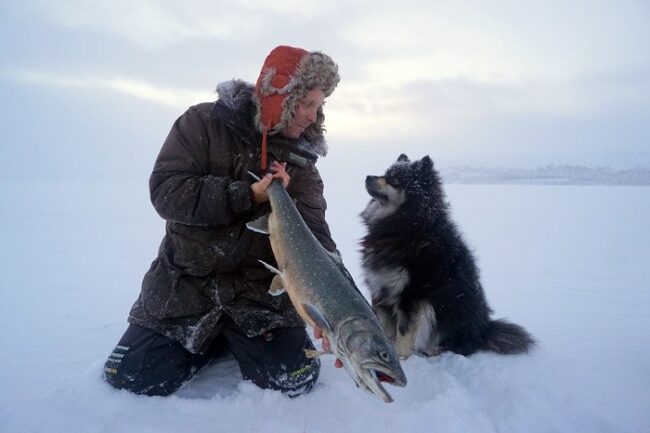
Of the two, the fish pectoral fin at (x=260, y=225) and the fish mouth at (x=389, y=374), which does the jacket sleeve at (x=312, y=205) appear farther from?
the fish mouth at (x=389, y=374)

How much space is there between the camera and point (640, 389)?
2732mm

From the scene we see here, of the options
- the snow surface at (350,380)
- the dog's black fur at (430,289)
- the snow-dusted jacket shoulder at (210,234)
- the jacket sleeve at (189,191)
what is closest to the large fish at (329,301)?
the jacket sleeve at (189,191)

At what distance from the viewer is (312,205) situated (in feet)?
10.5

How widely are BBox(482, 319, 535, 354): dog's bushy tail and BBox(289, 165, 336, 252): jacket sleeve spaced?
1543 mm

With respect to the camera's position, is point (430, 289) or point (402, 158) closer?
point (430, 289)

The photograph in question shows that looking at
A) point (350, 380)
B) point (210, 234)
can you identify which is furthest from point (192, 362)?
point (350, 380)

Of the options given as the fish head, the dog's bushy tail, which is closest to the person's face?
the fish head

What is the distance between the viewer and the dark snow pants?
2.60 metres

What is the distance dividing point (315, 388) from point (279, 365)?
280 mm

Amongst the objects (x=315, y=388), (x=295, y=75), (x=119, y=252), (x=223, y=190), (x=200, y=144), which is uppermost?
(x=295, y=75)

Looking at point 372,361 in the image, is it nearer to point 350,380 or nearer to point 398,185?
point 350,380

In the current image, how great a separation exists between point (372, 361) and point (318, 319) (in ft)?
1.07

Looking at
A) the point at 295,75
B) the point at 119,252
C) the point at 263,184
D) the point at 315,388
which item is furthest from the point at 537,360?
the point at 119,252

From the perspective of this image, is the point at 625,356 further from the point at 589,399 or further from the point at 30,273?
the point at 30,273
